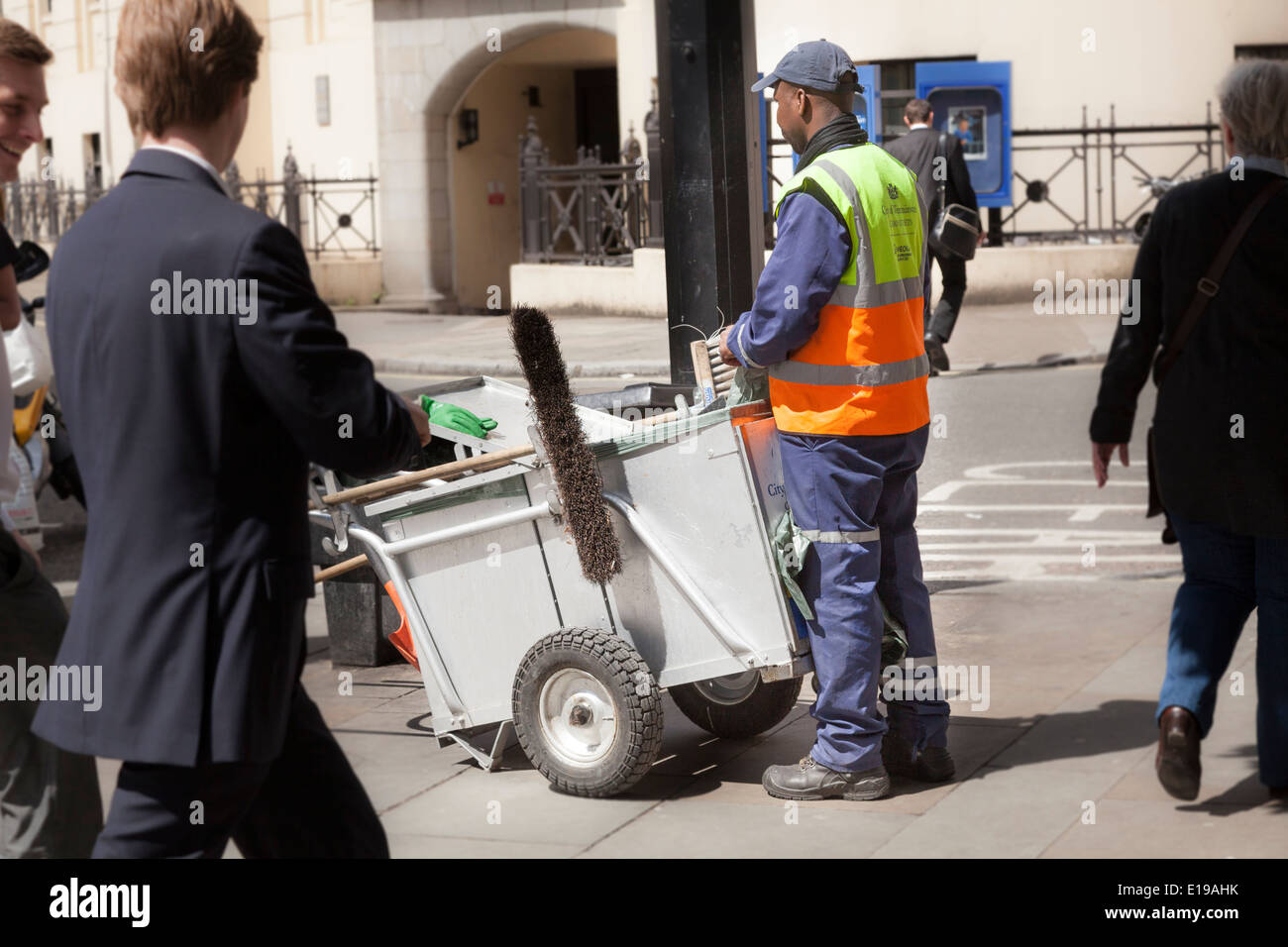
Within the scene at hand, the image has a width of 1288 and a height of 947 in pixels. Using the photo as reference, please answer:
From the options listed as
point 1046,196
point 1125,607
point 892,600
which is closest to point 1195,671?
point 892,600

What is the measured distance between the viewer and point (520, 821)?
4.82 metres

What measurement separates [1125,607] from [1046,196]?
15146 millimetres

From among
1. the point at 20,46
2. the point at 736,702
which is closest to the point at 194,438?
the point at 20,46

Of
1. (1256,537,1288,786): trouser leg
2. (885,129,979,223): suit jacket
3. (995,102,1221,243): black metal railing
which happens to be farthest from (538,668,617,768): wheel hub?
(995,102,1221,243): black metal railing

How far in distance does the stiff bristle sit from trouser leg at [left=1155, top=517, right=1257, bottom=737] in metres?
1.53

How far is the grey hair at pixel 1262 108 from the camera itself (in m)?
4.49

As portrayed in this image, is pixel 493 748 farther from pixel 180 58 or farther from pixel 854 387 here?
pixel 180 58

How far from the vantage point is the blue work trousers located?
4703mm

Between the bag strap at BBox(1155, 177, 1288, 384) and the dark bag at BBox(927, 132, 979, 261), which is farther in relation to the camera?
the dark bag at BBox(927, 132, 979, 261)

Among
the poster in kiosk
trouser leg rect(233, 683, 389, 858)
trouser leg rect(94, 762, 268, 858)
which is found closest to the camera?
trouser leg rect(94, 762, 268, 858)

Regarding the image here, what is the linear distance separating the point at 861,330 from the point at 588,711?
1.32 meters

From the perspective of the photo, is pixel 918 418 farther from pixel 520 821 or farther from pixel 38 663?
pixel 38 663

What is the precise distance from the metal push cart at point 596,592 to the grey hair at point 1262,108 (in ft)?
4.79

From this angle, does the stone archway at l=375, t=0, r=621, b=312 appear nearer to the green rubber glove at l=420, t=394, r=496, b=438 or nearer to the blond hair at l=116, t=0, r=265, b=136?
the green rubber glove at l=420, t=394, r=496, b=438
